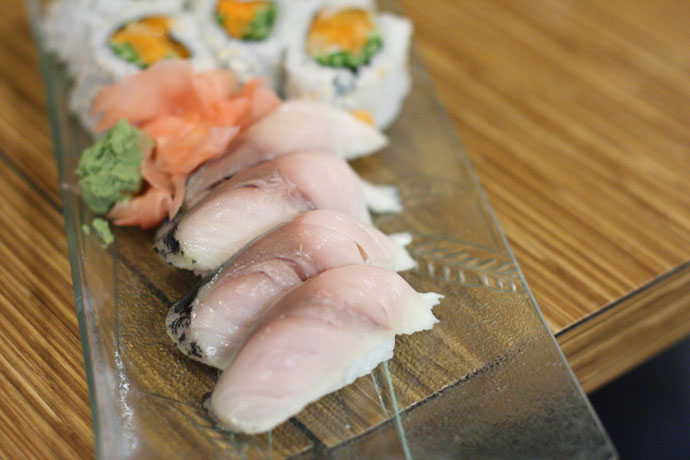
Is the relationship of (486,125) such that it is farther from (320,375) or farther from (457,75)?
(320,375)

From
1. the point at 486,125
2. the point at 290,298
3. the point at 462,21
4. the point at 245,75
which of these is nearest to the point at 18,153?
the point at 245,75

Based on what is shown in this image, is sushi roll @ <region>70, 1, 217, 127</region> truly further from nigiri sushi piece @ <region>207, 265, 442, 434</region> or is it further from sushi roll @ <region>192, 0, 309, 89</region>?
nigiri sushi piece @ <region>207, 265, 442, 434</region>

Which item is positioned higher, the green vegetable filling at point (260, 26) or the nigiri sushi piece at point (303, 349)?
the green vegetable filling at point (260, 26)

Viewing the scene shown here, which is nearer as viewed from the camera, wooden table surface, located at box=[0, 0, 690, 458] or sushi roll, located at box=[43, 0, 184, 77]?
wooden table surface, located at box=[0, 0, 690, 458]

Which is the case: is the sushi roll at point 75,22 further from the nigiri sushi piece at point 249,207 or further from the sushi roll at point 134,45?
the nigiri sushi piece at point 249,207

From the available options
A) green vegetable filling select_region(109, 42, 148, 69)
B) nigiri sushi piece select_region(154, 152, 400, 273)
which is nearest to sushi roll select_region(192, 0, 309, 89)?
green vegetable filling select_region(109, 42, 148, 69)

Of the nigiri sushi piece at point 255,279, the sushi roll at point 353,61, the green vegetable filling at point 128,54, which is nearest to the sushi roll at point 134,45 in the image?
the green vegetable filling at point 128,54
